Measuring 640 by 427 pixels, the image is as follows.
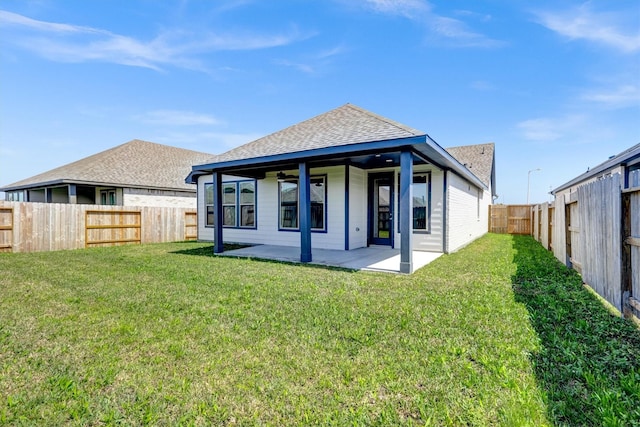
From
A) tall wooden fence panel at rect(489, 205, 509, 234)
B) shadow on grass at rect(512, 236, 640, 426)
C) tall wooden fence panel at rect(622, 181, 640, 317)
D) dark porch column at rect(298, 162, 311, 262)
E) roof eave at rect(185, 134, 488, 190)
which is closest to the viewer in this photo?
shadow on grass at rect(512, 236, 640, 426)

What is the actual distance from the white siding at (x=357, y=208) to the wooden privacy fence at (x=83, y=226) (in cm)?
783

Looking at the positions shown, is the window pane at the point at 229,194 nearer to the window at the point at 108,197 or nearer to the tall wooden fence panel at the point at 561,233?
the window at the point at 108,197

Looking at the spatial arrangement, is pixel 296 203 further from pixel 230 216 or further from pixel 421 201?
pixel 421 201

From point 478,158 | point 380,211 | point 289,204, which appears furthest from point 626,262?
point 478,158

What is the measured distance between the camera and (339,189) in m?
9.54

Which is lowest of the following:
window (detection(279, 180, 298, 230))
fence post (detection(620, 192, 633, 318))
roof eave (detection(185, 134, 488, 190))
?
fence post (detection(620, 192, 633, 318))

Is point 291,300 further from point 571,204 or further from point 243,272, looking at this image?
point 571,204

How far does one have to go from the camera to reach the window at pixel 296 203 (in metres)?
9.87

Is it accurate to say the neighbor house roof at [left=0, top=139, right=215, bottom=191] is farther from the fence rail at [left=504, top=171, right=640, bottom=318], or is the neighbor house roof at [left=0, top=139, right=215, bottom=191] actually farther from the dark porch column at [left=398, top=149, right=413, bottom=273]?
the fence rail at [left=504, top=171, right=640, bottom=318]

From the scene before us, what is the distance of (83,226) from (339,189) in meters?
9.03

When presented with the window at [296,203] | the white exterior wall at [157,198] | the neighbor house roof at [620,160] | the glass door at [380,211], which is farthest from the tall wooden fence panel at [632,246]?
the white exterior wall at [157,198]

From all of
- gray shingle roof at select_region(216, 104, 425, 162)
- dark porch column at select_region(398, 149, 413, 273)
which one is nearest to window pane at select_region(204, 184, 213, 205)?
gray shingle roof at select_region(216, 104, 425, 162)

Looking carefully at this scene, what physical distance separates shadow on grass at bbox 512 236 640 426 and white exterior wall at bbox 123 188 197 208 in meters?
16.1

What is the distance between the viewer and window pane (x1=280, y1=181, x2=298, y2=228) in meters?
10.3
